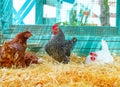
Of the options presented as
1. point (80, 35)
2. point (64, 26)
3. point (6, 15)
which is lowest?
point (80, 35)

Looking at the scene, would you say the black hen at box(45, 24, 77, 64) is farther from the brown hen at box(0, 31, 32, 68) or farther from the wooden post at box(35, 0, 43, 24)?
the wooden post at box(35, 0, 43, 24)

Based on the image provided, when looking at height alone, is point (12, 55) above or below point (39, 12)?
below

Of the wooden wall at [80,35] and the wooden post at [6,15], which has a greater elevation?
the wooden post at [6,15]

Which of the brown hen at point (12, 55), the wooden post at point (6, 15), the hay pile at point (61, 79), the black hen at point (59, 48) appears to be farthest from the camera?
the wooden post at point (6, 15)

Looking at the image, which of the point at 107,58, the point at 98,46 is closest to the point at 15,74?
the point at 107,58

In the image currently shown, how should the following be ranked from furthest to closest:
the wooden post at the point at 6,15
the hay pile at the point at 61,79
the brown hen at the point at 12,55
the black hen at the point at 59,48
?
the wooden post at the point at 6,15, the black hen at the point at 59,48, the brown hen at the point at 12,55, the hay pile at the point at 61,79

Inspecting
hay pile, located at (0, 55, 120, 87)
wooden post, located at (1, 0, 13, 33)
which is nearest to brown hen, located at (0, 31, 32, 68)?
hay pile, located at (0, 55, 120, 87)

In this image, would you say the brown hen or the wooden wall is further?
the wooden wall

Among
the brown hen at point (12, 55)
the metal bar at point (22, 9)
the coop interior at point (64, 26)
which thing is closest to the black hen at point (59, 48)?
the coop interior at point (64, 26)

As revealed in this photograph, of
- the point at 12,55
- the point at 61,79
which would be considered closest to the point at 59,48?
the point at 12,55

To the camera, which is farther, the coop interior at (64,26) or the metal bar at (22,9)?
the metal bar at (22,9)

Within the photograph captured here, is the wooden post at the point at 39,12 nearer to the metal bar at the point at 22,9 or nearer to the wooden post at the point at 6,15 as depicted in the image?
the metal bar at the point at 22,9

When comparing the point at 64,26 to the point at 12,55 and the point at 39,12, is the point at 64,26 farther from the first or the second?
the point at 12,55

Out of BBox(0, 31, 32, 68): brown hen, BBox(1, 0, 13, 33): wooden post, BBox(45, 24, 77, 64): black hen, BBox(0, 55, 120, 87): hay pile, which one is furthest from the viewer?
BBox(1, 0, 13, 33): wooden post
